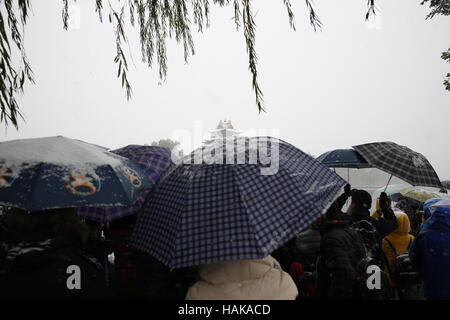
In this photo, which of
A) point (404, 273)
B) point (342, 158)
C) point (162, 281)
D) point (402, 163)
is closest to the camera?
point (162, 281)

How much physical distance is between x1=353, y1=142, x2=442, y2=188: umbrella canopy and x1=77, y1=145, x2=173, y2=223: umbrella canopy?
2541mm

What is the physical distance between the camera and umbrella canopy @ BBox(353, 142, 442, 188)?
3.62 metres

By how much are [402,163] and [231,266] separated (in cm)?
300

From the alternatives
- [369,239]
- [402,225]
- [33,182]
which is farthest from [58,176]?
[402,225]

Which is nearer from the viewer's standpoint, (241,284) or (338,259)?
(241,284)

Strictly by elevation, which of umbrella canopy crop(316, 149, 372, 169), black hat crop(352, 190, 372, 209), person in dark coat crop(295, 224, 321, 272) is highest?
umbrella canopy crop(316, 149, 372, 169)

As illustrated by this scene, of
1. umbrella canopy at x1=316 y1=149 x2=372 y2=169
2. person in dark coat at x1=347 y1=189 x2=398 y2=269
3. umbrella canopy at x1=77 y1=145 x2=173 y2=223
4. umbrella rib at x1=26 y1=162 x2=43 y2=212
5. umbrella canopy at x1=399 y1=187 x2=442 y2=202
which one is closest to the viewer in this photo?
umbrella rib at x1=26 y1=162 x2=43 y2=212

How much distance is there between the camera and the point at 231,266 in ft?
5.64

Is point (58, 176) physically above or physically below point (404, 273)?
above

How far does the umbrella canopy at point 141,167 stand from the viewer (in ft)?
8.99

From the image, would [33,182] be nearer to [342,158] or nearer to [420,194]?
[342,158]

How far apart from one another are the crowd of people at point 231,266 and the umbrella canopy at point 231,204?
0.65 ft

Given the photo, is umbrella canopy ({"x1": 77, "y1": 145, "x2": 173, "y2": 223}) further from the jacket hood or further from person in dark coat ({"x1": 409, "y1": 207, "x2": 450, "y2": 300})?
the jacket hood

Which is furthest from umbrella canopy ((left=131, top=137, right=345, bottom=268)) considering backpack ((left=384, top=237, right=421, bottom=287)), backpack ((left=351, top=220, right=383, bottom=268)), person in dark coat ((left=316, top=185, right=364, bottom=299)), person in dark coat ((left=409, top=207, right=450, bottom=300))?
backpack ((left=384, top=237, right=421, bottom=287))
